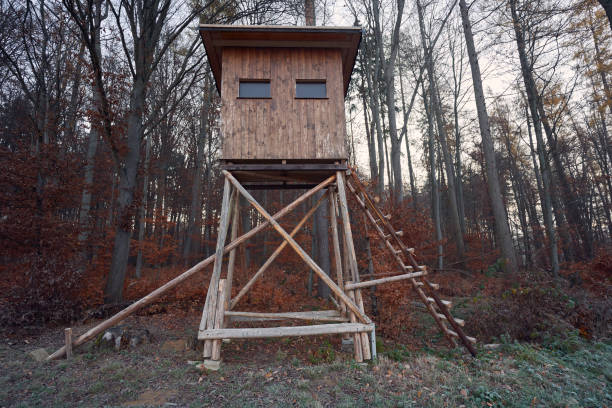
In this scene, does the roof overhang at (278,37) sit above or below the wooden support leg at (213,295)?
above

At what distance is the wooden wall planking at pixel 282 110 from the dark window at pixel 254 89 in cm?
12

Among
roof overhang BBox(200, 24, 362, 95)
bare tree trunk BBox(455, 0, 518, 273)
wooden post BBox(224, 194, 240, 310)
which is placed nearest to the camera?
roof overhang BBox(200, 24, 362, 95)

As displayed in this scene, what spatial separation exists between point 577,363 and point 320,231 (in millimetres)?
7865

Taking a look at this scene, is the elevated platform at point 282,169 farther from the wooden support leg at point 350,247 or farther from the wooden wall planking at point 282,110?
the wooden support leg at point 350,247

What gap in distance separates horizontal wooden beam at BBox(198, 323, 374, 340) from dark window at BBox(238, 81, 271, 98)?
5.28 metres

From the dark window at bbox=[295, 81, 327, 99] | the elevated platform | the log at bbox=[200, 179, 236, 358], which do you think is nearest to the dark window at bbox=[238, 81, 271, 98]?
the dark window at bbox=[295, 81, 327, 99]

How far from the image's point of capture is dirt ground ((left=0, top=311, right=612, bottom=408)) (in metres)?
4.07

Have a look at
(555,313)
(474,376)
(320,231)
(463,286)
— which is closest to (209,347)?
(474,376)

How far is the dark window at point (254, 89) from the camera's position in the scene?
23.3 feet

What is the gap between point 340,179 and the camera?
699 cm

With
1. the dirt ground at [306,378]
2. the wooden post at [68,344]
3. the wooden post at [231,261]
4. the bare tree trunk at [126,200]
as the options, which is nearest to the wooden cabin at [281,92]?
the wooden post at [231,261]

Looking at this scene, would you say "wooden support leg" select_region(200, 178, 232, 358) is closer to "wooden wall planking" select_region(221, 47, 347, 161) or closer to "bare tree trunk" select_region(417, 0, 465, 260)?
"wooden wall planking" select_region(221, 47, 347, 161)

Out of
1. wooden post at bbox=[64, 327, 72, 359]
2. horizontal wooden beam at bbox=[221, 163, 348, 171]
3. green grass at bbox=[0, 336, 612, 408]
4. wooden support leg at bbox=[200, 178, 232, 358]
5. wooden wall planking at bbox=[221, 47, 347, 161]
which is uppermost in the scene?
wooden wall planking at bbox=[221, 47, 347, 161]

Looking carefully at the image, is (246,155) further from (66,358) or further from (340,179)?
(66,358)
